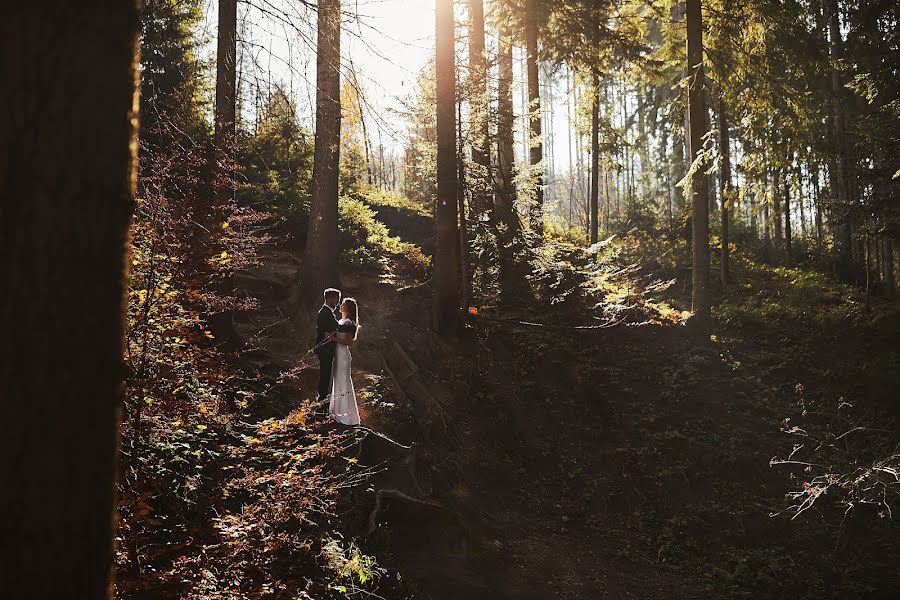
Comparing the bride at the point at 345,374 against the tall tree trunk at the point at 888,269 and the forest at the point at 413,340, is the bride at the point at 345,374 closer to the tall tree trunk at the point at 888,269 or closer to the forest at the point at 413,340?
the forest at the point at 413,340

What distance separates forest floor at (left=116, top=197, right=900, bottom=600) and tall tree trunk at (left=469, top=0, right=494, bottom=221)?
2.33m

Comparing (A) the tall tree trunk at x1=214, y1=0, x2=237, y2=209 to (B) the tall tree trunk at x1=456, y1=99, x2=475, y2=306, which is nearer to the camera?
(A) the tall tree trunk at x1=214, y1=0, x2=237, y2=209

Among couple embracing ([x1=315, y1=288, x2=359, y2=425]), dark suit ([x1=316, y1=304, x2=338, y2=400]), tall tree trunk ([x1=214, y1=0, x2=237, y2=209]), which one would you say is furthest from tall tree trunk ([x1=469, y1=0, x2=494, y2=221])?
dark suit ([x1=316, y1=304, x2=338, y2=400])

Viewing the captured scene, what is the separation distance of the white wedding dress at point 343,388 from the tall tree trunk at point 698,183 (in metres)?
A: 9.94

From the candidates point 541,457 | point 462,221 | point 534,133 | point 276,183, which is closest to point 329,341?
point 541,457

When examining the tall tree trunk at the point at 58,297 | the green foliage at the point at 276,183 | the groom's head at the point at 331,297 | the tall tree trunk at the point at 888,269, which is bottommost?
the tall tree trunk at the point at 58,297

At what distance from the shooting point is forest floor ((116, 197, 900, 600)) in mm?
5992

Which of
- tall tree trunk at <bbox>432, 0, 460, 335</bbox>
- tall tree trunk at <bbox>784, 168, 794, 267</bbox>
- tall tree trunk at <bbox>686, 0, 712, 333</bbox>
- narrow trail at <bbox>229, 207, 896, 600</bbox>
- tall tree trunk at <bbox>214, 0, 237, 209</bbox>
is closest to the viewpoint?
narrow trail at <bbox>229, 207, 896, 600</bbox>

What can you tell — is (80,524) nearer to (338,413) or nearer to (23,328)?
(23,328)

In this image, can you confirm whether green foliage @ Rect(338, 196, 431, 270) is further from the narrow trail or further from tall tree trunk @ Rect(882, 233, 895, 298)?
tall tree trunk @ Rect(882, 233, 895, 298)

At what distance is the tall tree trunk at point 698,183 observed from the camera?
14.9 meters

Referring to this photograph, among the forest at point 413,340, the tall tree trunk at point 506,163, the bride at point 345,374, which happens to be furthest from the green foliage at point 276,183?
the bride at point 345,374

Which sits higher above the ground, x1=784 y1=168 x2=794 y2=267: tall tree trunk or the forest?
x1=784 y1=168 x2=794 y2=267: tall tree trunk

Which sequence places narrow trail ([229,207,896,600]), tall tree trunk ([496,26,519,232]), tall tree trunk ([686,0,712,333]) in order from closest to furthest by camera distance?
1. narrow trail ([229,207,896,600])
2. tall tree trunk ([496,26,519,232])
3. tall tree trunk ([686,0,712,333])
